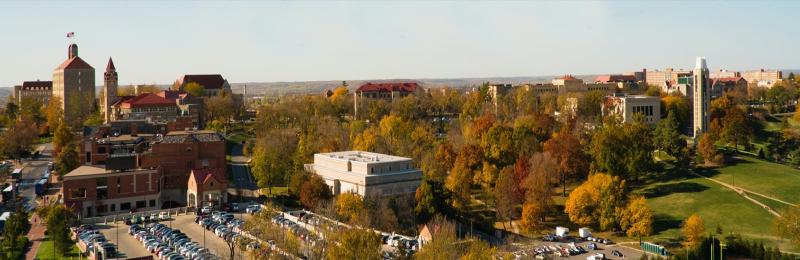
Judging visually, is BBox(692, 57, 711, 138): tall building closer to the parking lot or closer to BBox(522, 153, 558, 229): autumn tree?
BBox(522, 153, 558, 229): autumn tree

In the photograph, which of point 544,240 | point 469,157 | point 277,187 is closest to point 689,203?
point 544,240

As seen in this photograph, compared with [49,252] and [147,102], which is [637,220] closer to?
[49,252]

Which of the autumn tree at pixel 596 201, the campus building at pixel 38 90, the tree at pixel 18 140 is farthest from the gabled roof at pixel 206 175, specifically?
the campus building at pixel 38 90

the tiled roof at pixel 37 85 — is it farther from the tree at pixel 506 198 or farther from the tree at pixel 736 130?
the tree at pixel 736 130

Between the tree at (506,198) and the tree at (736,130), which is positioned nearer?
the tree at (506,198)

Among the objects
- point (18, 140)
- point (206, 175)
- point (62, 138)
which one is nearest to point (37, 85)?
point (18, 140)

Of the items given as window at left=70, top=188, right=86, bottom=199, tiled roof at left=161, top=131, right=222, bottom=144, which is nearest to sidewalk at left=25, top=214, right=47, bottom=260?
window at left=70, top=188, right=86, bottom=199
